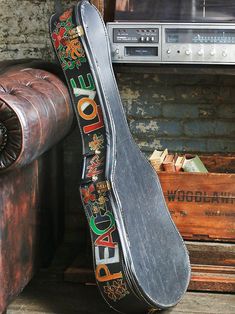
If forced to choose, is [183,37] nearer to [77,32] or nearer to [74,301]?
[77,32]

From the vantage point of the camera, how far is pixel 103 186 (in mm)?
2133

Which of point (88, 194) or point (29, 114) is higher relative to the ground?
point (29, 114)

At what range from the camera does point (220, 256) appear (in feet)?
8.15

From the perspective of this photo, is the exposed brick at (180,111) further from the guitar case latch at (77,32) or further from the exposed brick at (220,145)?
the guitar case latch at (77,32)

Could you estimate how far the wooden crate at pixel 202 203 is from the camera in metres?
2.45

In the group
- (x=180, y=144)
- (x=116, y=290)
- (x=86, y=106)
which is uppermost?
(x=86, y=106)

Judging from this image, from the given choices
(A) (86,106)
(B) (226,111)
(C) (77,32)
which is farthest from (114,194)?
(B) (226,111)

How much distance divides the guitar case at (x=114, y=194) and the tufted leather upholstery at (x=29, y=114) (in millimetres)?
97

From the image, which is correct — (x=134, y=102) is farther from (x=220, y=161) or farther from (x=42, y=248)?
(x=42, y=248)

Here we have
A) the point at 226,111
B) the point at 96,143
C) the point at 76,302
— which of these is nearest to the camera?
the point at 96,143

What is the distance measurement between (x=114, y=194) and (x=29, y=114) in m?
0.45

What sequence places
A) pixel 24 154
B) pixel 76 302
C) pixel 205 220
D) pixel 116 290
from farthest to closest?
pixel 205 220
pixel 76 302
pixel 116 290
pixel 24 154

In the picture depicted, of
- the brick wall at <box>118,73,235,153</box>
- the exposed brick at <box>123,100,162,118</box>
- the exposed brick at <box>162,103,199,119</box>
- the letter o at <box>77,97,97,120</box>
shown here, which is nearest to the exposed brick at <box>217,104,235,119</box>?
the brick wall at <box>118,73,235,153</box>

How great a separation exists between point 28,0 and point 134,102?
683 millimetres
